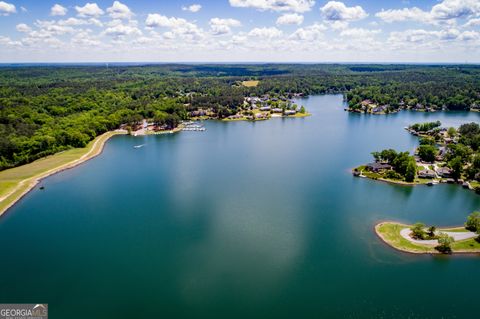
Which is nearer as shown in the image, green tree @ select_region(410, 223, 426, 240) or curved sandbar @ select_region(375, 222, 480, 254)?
curved sandbar @ select_region(375, 222, 480, 254)

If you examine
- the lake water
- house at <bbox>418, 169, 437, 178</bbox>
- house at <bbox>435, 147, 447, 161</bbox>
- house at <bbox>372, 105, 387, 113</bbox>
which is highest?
house at <bbox>372, 105, 387, 113</bbox>

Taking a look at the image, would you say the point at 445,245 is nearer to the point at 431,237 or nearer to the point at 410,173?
the point at 431,237

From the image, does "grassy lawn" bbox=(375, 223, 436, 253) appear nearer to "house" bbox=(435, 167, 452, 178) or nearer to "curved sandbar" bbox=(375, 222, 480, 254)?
"curved sandbar" bbox=(375, 222, 480, 254)

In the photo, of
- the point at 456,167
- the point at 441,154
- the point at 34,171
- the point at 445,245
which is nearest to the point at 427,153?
the point at 441,154

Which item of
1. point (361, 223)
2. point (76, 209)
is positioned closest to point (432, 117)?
point (361, 223)

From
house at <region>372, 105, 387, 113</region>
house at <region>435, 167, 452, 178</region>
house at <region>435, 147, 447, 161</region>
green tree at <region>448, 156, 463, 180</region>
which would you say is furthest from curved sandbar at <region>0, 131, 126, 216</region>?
house at <region>372, 105, 387, 113</region>
